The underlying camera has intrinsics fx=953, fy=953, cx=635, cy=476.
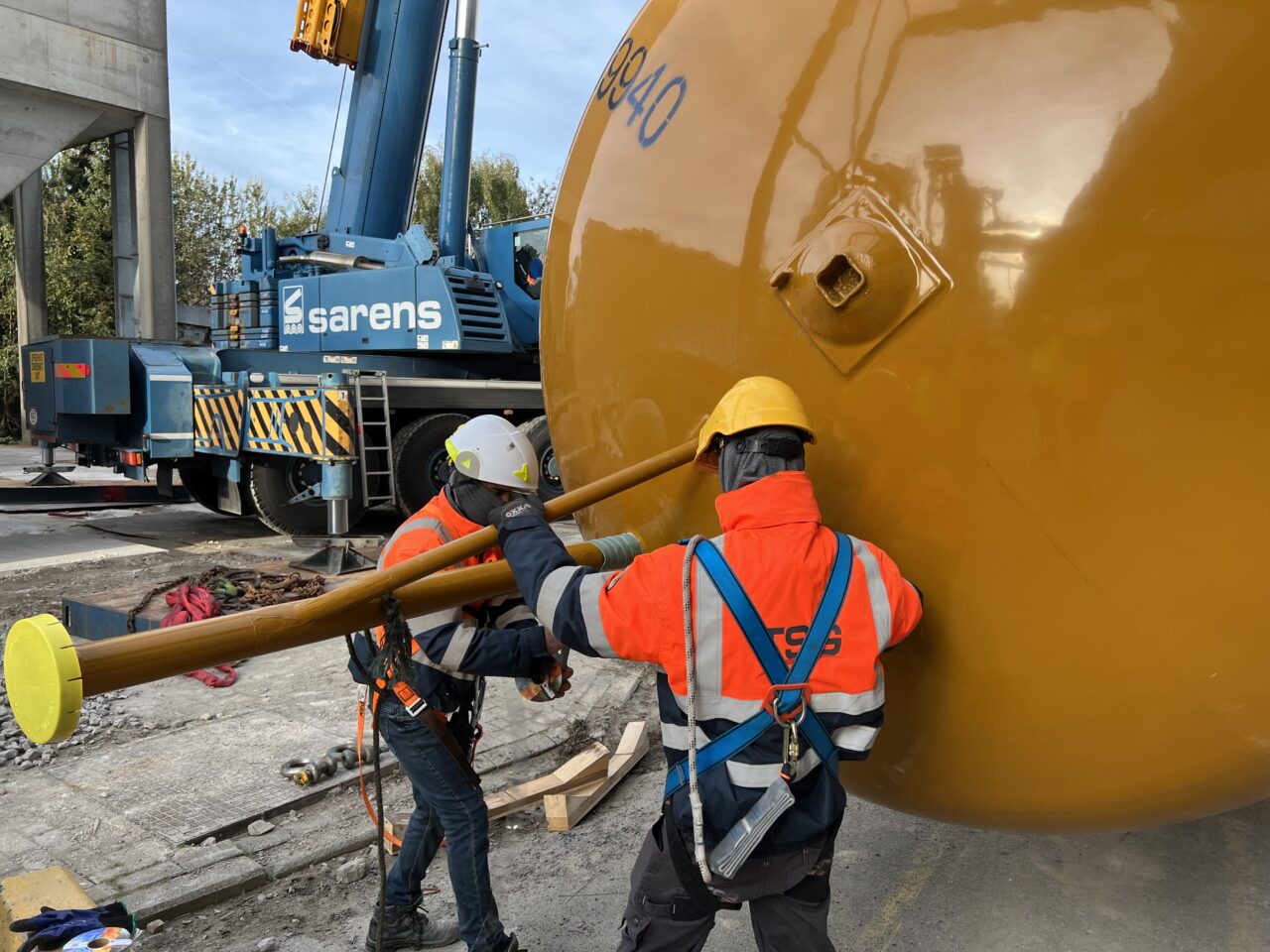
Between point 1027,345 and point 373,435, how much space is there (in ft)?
24.9

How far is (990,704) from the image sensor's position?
164 cm

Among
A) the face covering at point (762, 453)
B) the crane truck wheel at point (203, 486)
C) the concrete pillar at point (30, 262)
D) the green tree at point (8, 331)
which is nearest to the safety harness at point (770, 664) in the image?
the face covering at point (762, 453)

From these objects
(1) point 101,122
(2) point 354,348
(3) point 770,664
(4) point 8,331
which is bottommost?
(3) point 770,664

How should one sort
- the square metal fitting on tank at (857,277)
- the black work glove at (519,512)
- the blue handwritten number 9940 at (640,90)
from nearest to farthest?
the square metal fitting on tank at (857,277), the black work glove at (519,512), the blue handwritten number 9940 at (640,90)

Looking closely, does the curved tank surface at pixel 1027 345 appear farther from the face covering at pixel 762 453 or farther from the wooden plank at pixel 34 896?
the wooden plank at pixel 34 896

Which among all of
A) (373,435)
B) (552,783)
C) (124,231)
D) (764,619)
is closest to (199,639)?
(764,619)

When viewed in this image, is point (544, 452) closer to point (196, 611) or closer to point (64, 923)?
point (196, 611)

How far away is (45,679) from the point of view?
57.4 inches

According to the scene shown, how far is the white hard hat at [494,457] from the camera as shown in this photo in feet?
8.01

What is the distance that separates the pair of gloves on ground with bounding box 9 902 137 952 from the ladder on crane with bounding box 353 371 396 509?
554 centimetres

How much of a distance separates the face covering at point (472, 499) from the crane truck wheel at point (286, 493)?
634 cm

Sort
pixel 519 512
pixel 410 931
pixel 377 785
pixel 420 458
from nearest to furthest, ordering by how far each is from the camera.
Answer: pixel 519 512, pixel 377 785, pixel 410 931, pixel 420 458

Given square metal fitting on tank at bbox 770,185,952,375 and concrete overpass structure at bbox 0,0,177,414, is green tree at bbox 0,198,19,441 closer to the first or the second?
concrete overpass structure at bbox 0,0,177,414

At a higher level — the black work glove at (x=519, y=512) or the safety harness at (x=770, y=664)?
the black work glove at (x=519, y=512)
